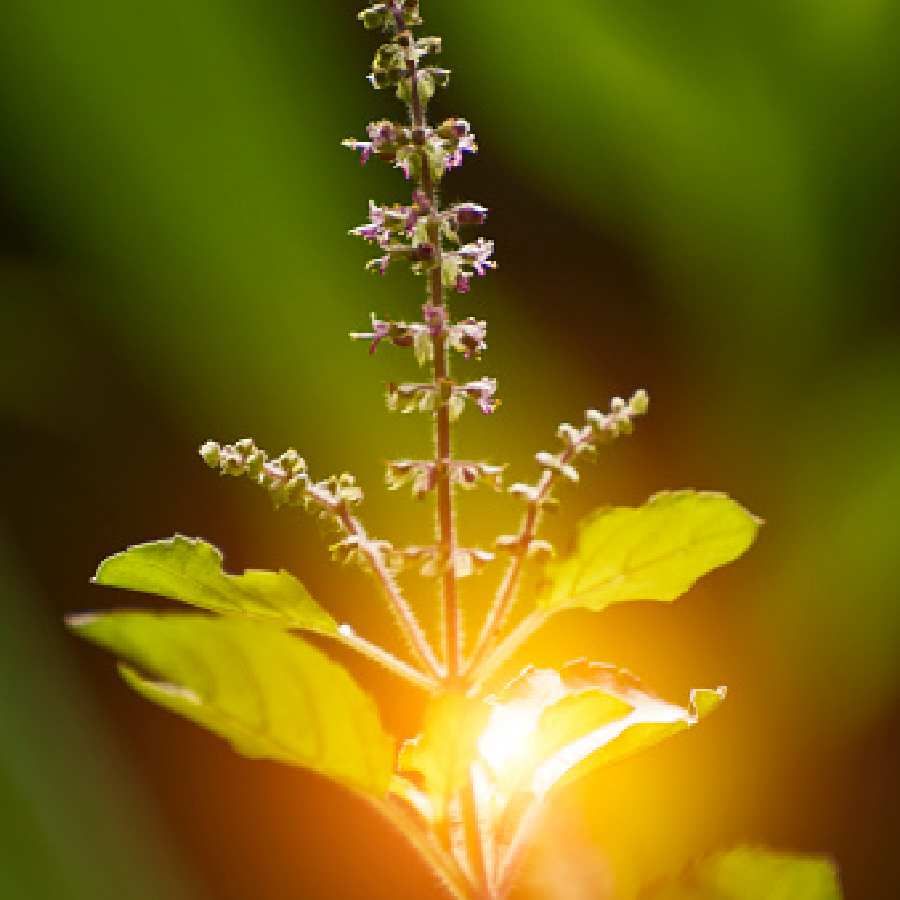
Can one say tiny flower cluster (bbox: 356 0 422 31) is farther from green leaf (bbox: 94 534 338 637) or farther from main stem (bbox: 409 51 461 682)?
green leaf (bbox: 94 534 338 637)

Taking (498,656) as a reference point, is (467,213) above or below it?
above

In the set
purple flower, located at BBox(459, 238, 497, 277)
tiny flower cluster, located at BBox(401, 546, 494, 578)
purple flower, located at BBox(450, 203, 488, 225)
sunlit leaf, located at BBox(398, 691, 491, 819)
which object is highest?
purple flower, located at BBox(450, 203, 488, 225)

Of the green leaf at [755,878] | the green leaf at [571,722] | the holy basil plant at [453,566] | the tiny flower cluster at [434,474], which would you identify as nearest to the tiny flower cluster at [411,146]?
the holy basil plant at [453,566]

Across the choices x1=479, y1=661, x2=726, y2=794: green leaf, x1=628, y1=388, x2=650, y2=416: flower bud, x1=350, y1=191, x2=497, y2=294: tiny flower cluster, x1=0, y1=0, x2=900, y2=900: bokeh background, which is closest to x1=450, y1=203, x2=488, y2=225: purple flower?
x1=350, y1=191, x2=497, y2=294: tiny flower cluster

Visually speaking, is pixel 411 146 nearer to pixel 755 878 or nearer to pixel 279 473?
pixel 279 473

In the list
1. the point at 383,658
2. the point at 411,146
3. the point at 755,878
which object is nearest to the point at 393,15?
the point at 411,146

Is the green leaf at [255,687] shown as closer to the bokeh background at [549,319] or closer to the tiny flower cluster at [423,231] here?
the tiny flower cluster at [423,231]

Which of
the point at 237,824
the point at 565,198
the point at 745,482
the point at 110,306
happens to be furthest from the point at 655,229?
the point at 237,824
